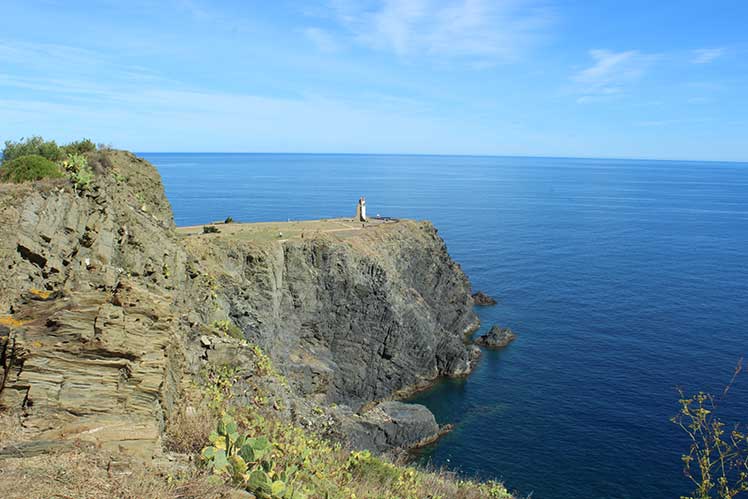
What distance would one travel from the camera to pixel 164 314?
1326cm

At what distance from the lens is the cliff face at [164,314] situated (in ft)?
36.6

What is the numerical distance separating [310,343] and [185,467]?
41586 mm

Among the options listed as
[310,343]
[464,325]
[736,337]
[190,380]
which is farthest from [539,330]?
[190,380]

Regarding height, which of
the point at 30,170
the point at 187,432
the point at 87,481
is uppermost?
the point at 30,170

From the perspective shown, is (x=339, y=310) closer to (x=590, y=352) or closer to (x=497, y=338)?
(x=497, y=338)

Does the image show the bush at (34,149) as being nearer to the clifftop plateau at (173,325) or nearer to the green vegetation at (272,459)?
the clifftop plateau at (173,325)

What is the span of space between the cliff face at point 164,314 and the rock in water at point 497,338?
6353mm

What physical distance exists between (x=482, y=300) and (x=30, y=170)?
66.9 metres

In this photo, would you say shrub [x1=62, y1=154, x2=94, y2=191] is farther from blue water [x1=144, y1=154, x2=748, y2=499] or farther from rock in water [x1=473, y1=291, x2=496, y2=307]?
rock in water [x1=473, y1=291, x2=496, y2=307]

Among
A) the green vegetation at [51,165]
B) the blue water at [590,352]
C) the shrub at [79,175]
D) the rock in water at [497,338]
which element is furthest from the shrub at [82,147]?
the rock in water at [497,338]

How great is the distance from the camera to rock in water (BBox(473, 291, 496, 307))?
79750 millimetres

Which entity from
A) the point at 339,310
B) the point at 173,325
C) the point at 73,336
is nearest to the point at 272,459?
the point at 173,325

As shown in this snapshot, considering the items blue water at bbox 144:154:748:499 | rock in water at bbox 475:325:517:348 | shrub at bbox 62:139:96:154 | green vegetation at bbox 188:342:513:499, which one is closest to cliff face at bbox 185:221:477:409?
rock in water at bbox 475:325:517:348

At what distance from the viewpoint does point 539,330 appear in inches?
2657
